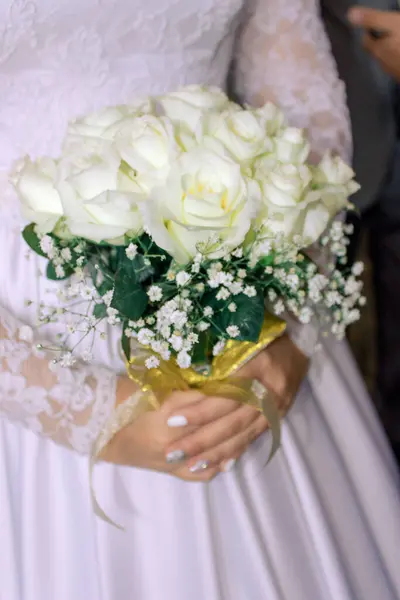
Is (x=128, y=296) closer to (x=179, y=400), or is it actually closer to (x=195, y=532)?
(x=179, y=400)

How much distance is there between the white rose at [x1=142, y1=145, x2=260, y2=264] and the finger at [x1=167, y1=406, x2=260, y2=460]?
253 millimetres

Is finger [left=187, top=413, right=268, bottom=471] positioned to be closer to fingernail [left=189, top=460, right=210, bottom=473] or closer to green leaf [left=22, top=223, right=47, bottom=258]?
fingernail [left=189, top=460, right=210, bottom=473]

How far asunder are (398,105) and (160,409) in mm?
1224

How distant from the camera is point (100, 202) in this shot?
61cm

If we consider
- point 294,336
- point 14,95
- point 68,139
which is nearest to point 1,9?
point 14,95

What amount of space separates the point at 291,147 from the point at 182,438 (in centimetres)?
38

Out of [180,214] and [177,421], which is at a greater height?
[180,214]

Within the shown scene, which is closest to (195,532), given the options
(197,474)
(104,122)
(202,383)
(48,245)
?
(197,474)

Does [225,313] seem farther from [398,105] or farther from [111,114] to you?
[398,105]

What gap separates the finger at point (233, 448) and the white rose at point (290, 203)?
0.27 meters

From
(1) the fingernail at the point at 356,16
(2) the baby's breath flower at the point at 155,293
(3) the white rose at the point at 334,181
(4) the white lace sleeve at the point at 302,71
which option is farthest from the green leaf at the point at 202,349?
(1) the fingernail at the point at 356,16

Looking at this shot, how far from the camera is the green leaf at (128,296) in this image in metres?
0.66

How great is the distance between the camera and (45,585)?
814 mm

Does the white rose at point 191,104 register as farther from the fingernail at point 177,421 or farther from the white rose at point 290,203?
the fingernail at point 177,421
